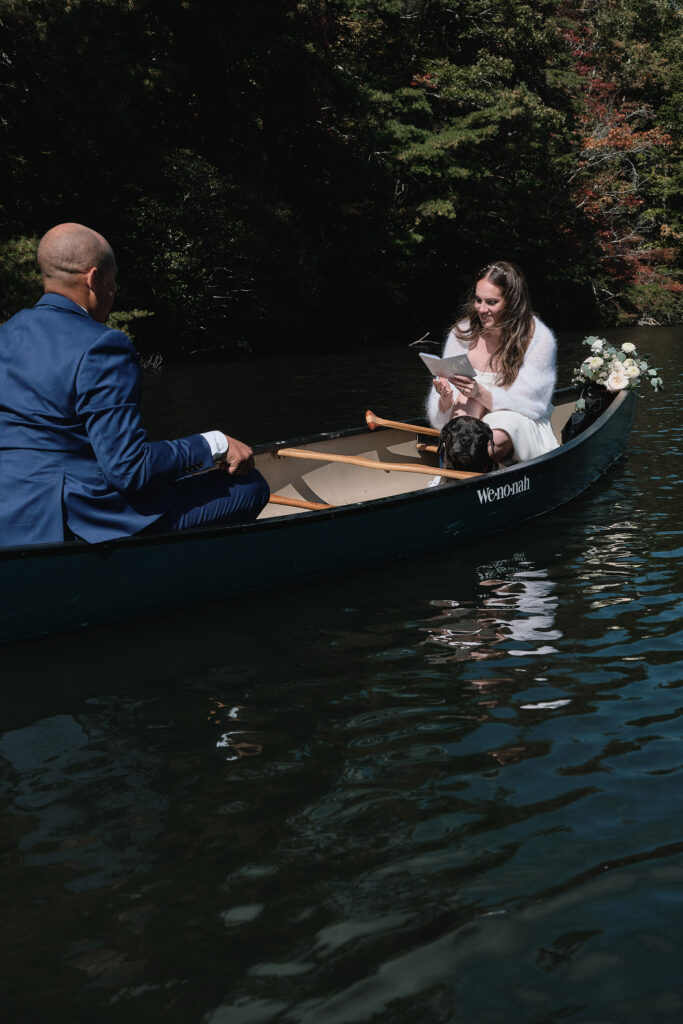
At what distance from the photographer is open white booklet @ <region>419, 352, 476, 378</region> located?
242 inches

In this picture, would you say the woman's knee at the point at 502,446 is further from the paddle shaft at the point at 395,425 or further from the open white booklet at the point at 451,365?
the paddle shaft at the point at 395,425

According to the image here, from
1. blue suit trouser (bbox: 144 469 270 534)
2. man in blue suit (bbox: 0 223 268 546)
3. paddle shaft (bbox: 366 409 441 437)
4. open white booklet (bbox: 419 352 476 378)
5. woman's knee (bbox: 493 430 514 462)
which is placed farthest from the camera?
paddle shaft (bbox: 366 409 441 437)

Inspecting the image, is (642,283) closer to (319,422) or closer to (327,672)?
(319,422)

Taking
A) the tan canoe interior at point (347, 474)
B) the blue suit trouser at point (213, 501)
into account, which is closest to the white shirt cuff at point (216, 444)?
the blue suit trouser at point (213, 501)

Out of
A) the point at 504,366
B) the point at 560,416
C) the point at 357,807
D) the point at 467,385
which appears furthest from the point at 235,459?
the point at 560,416

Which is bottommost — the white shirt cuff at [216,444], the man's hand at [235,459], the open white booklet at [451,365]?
the man's hand at [235,459]

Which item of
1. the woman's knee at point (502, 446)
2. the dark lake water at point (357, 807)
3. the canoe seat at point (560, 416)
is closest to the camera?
the dark lake water at point (357, 807)

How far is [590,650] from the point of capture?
177 inches

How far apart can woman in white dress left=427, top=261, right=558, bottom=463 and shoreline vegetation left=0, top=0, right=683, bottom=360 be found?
11.4 m

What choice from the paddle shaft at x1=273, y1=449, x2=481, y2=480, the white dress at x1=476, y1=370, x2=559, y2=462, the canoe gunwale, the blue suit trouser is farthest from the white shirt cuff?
the white dress at x1=476, y1=370, x2=559, y2=462

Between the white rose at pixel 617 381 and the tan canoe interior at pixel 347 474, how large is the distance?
1679 mm

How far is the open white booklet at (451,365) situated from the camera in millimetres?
6152

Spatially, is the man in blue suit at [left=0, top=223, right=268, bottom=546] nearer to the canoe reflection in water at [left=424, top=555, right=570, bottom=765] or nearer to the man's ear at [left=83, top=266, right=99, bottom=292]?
the man's ear at [left=83, top=266, right=99, bottom=292]

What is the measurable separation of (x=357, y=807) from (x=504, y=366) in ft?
13.5
